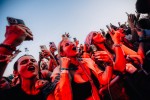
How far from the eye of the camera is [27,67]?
394cm

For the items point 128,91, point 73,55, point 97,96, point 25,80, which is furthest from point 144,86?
point 25,80

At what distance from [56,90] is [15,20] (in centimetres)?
139

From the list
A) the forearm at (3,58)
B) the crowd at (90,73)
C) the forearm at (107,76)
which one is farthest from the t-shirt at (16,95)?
the forearm at (3,58)

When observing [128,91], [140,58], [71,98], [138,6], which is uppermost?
[138,6]

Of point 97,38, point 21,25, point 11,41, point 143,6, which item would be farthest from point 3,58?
point 97,38

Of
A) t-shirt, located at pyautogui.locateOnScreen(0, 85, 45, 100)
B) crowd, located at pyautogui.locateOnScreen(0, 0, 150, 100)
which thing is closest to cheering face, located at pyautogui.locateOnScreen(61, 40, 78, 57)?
crowd, located at pyautogui.locateOnScreen(0, 0, 150, 100)

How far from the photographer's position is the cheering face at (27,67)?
3.83 meters

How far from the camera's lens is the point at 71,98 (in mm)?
3047

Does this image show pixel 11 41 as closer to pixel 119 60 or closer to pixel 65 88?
pixel 65 88

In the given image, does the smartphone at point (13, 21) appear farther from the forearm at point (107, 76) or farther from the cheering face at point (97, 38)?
→ the cheering face at point (97, 38)

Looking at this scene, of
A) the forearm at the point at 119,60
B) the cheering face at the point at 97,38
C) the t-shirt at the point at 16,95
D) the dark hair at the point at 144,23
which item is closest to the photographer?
the dark hair at the point at 144,23

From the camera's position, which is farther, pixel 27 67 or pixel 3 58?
pixel 27 67

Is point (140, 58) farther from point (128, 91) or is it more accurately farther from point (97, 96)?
point (97, 96)

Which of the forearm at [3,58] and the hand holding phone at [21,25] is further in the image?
the hand holding phone at [21,25]
